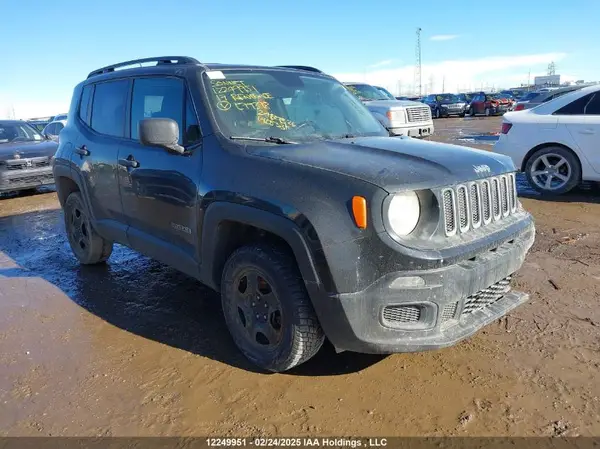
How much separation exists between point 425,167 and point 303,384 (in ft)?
4.92

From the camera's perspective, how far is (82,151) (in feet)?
15.5

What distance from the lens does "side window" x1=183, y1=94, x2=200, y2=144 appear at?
3393 mm

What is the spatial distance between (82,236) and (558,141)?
670 centimetres

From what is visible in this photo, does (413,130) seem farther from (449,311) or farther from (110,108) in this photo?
(449,311)

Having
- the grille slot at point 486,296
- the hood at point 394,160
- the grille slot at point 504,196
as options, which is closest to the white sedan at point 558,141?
the hood at point 394,160

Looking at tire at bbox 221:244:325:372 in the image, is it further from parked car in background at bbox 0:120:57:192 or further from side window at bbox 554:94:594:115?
parked car in background at bbox 0:120:57:192

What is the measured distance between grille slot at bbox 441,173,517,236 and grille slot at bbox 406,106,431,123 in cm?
884

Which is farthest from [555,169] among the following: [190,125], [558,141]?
[190,125]

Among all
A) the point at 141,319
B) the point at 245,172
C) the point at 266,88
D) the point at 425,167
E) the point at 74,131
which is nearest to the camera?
the point at 425,167

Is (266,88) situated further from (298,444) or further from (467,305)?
(298,444)

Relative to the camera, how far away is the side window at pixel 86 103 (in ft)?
16.1

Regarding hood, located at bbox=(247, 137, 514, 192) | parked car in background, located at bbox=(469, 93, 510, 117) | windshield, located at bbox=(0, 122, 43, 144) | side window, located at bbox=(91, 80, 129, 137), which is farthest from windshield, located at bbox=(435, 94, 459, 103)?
hood, located at bbox=(247, 137, 514, 192)

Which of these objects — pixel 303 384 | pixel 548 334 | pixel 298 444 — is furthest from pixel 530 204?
pixel 298 444

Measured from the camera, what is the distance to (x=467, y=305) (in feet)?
9.32
